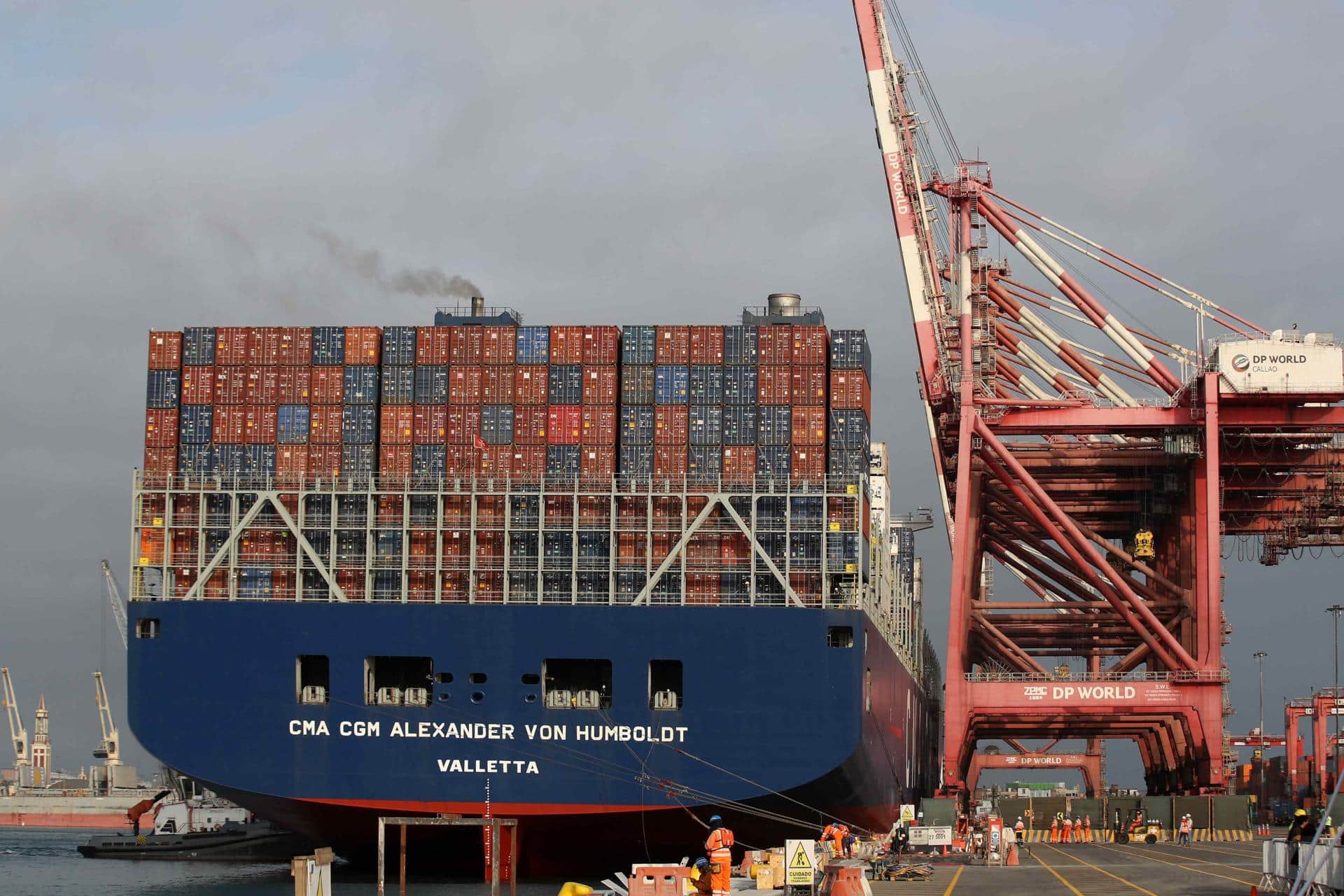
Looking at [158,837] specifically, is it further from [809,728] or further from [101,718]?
[101,718]

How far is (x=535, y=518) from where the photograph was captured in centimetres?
4066

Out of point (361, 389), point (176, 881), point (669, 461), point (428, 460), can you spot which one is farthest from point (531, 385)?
point (176, 881)

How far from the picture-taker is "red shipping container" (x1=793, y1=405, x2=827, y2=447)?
4138 cm

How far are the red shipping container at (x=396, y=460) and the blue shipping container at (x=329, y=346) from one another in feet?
8.76

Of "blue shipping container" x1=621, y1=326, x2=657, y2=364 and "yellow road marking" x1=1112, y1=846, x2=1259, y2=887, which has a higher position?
"blue shipping container" x1=621, y1=326, x2=657, y2=364

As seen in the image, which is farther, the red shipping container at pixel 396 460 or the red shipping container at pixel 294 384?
the red shipping container at pixel 294 384

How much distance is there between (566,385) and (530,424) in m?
1.33

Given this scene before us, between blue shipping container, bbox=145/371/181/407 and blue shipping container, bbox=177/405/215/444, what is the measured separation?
0.68 meters

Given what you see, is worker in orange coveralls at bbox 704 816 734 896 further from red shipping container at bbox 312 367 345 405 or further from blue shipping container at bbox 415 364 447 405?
red shipping container at bbox 312 367 345 405

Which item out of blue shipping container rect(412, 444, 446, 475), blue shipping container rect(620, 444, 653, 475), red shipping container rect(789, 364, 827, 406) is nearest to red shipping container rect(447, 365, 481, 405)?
blue shipping container rect(412, 444, 446, 475)

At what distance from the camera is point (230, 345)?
42906mm

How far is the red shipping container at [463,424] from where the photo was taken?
41.7 m

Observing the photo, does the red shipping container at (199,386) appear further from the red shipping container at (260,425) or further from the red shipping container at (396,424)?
the red shipping container at (396,424)

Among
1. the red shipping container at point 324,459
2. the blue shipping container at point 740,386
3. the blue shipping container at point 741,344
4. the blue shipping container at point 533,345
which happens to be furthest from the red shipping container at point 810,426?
the red shipping container at point 324,459
